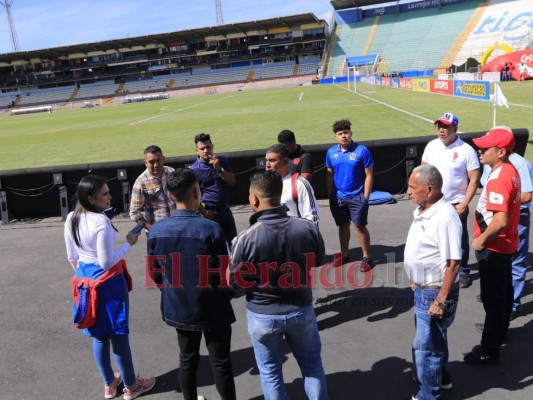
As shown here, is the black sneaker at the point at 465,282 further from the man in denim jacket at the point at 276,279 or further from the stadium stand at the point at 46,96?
the stadium stand at the point at 46,96

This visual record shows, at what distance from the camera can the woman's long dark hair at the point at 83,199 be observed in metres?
3.04

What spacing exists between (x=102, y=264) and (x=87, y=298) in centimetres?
31

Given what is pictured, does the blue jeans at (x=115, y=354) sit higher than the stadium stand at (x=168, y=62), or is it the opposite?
the stadium stand at (x=168, y=62)

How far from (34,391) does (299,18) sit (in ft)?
259

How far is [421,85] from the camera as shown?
113 feet

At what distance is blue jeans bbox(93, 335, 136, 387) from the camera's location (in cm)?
323

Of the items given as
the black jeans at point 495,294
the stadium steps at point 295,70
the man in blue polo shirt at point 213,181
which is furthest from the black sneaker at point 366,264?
the stadium steps at point 295,70

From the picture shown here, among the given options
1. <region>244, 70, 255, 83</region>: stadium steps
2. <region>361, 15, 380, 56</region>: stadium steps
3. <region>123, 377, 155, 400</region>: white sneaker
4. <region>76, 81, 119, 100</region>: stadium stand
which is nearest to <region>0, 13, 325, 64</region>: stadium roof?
<region>76, 81, 119, 100</region>: stadium stand

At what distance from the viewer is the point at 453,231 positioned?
2684 mm

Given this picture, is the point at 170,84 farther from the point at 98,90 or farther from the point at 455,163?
the point at 455,163

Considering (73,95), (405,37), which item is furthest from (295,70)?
(73,95)

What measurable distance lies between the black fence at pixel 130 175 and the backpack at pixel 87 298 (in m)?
5.56

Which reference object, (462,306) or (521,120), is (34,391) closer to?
(462,306)

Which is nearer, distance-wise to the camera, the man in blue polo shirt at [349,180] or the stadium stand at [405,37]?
the man in blue polo shirt at [349,180]
